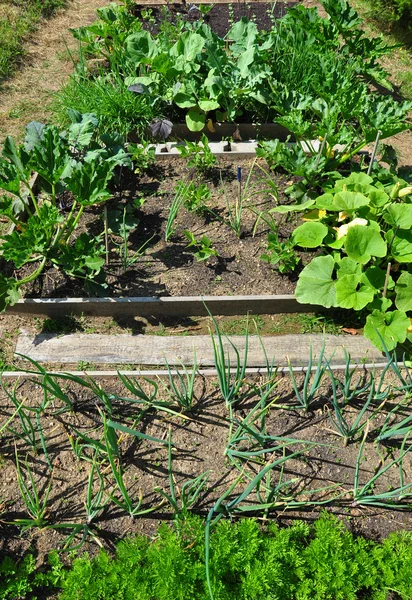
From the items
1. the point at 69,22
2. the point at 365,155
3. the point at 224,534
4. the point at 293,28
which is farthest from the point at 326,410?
the point at 69,22

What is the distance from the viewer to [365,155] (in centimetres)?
364

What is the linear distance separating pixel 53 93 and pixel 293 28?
1.94 meters

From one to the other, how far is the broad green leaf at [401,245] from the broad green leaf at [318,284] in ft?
1.04

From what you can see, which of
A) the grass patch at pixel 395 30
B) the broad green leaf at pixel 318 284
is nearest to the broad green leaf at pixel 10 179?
the broad green leaf at pixel 318 284

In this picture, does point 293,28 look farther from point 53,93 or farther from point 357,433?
point 357,433

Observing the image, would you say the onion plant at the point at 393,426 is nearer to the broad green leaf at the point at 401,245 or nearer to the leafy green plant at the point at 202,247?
the broad green leaf at the point at 401,245

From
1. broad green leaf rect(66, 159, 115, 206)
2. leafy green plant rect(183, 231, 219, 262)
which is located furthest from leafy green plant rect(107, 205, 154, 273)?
broad green leaf rect(66, 159, 115, 206)

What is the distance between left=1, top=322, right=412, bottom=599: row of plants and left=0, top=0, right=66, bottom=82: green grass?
337 centimetres

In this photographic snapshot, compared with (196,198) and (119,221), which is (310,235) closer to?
(196,198)

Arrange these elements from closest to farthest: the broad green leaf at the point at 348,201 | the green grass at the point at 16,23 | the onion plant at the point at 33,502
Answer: the onion plant at the point at 33,502, the broad green leaf at the point at 348,201, the green grass at the point at 16,23

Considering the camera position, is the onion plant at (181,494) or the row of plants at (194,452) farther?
the row of plants at (194,452)

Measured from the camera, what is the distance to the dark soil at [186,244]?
10.0 ft

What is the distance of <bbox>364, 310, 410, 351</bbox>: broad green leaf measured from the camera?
2604 millimetres

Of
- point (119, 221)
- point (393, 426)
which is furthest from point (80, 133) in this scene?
point (393, 426)
